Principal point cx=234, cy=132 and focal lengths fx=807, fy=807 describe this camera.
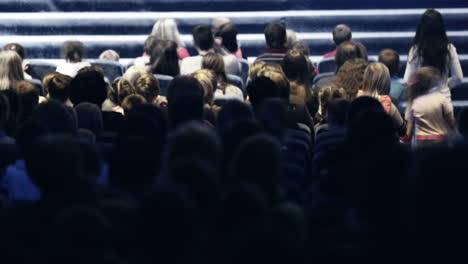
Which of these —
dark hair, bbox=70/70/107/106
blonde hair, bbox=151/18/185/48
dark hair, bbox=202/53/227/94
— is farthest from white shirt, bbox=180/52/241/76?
dark hair, bbox=70/70/107/106

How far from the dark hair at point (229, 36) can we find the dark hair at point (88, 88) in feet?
8.49

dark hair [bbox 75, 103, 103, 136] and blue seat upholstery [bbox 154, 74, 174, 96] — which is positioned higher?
dark hair [bbox 75, 103, 103, 136]

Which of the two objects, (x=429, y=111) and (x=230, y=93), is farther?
(x=230, y=93)

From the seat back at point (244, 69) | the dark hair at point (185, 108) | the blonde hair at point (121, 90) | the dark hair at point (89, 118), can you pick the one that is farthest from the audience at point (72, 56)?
the dark hair at point (185, 108)

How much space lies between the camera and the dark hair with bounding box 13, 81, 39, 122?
5.47 meters

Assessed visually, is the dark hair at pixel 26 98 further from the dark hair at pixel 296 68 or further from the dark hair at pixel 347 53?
the dark hair at pixel 347 53

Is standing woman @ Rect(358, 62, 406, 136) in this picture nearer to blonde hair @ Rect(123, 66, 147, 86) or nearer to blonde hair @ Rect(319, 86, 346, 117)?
blonde hair @ Rect(319, 86, 346, 117)

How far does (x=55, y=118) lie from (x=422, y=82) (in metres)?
2.90

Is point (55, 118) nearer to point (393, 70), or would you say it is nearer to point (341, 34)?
point (393, 70)

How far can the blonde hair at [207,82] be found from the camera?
5.89m

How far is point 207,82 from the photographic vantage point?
5.98 metres

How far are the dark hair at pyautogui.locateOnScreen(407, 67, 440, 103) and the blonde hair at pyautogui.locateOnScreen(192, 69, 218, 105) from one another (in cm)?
148

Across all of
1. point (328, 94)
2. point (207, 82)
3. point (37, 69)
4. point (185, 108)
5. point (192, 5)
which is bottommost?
point (37, 69)

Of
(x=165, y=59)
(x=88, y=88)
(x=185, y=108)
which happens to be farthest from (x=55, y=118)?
(x=165, y=59)
